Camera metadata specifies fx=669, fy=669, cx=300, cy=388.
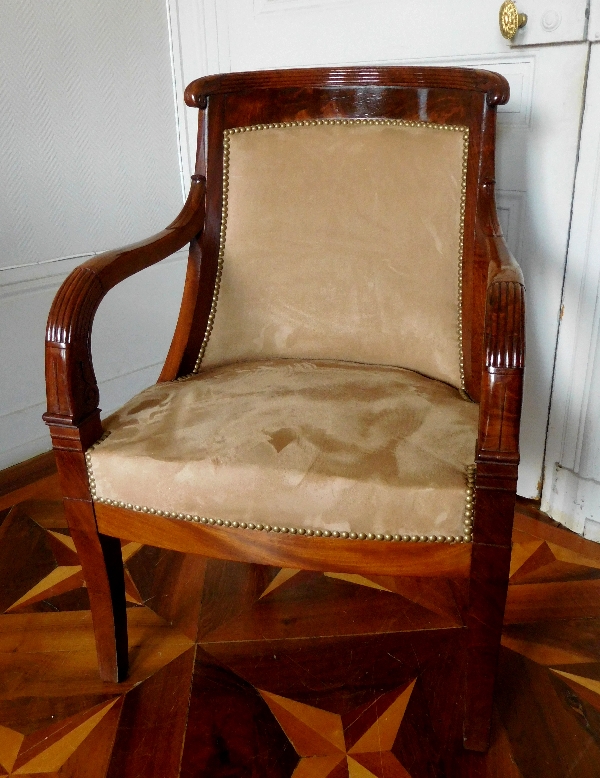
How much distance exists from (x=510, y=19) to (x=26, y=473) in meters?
1.35

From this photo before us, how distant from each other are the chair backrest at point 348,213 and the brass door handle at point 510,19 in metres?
0.18

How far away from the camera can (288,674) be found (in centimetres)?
98

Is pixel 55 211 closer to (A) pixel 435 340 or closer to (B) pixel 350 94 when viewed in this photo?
(B) pixel 350 94

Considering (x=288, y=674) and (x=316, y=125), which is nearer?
(x=288, y=674)

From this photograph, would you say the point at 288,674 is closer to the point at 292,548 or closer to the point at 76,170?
the point at 292,548

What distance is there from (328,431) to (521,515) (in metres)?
0.71

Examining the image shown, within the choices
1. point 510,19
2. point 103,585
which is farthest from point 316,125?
point 103,585

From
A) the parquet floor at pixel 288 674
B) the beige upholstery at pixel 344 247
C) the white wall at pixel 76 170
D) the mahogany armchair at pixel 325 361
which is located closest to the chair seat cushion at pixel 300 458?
the mahogany armchair at pixel 325 361

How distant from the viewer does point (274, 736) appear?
0.88 m

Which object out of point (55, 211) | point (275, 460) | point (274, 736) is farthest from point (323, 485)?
point (55, 211)

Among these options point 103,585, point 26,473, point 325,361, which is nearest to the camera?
point 103,585

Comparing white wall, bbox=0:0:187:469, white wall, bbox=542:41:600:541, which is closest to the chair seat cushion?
white wall, bbox=542:41:600:541

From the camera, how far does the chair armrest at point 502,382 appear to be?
681 mm

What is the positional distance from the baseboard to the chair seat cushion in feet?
2.39
